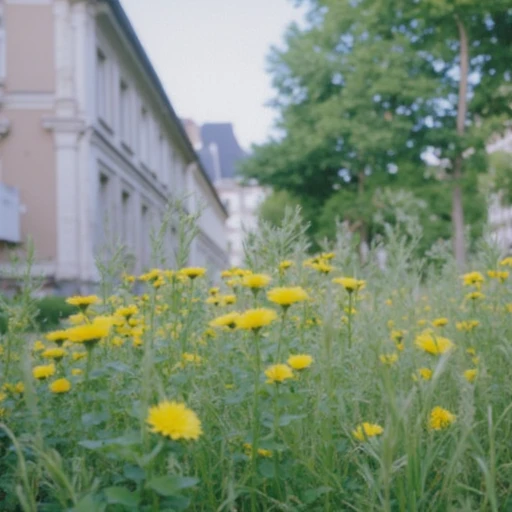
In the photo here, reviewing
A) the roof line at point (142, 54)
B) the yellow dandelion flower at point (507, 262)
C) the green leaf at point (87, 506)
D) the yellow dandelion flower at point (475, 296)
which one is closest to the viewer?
the green leaf at point (87, 506)

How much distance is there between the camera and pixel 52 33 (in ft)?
42.1

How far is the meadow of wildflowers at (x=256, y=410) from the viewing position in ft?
4.27

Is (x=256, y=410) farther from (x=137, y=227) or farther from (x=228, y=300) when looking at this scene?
(x=137, y=227)

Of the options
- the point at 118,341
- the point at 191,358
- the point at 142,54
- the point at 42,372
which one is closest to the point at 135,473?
the point at 42,372

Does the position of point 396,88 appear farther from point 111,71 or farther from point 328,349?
point 328,349

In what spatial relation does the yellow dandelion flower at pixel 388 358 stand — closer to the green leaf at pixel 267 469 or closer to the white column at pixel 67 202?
the green leaf at pixel 267 469

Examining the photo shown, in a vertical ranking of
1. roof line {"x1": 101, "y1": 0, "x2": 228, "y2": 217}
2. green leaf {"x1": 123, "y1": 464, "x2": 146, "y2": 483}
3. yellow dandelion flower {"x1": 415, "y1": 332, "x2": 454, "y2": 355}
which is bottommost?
green leaf {"x1": 123, "y1": 464, "x2": 146, "y2": 483}

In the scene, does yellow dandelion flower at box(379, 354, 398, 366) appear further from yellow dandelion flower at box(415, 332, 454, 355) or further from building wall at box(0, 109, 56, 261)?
building wall at box(0, 109, 56, 261)

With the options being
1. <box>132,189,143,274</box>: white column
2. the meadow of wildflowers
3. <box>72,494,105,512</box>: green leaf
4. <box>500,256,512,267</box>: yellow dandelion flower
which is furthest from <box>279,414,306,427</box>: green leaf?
<box>132,189,143,274</box>: white column

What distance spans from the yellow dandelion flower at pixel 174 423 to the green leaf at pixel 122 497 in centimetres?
13

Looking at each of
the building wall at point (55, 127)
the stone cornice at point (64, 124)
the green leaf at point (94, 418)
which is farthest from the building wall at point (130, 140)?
the green leaf at point (94, 418)

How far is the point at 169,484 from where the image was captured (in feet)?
4.16

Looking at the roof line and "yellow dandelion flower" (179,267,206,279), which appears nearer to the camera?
"yellow dandelion flower" (179,267,206,279)

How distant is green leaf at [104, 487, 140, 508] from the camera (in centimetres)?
125
